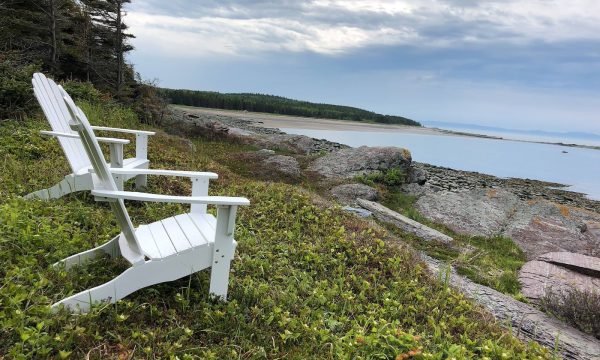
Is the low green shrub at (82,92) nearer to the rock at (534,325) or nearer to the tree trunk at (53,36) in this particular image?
the tree trunk at (53,36)

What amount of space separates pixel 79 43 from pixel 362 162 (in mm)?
12004

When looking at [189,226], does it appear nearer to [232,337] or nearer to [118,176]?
[232,337]

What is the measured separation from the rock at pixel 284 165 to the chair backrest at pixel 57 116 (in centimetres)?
817

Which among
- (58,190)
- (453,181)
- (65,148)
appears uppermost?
(65,148)

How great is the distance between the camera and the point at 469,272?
6453 millimetres

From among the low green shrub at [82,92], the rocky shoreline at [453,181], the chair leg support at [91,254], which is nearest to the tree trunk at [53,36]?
the low green shrub at [82,92]

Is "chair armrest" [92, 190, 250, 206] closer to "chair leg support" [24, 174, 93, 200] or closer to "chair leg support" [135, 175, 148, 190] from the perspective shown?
"chair leg support" [24, 174, 93, 200]

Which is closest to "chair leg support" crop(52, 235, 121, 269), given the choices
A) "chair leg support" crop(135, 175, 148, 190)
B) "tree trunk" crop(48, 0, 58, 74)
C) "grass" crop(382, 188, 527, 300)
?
"chair leg support" crop(135, 175, 148, 190)

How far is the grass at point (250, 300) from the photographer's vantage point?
9.29 feet

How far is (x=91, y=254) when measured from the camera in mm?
3598

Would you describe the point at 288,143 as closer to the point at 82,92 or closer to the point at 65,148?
the point at 82,92

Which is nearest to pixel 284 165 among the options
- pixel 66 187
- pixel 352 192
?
pixel 352 192

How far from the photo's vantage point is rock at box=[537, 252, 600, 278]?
7.02 metres

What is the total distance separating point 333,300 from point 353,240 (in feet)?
4.70
